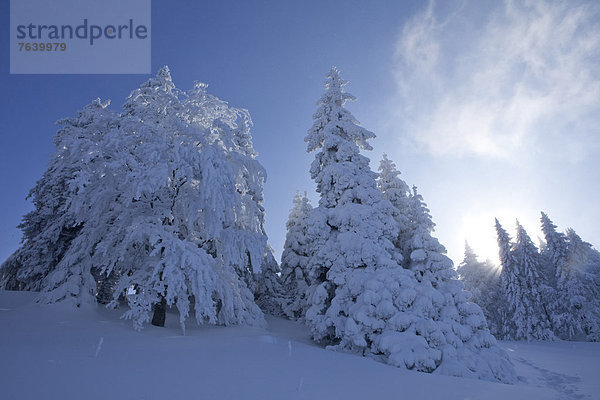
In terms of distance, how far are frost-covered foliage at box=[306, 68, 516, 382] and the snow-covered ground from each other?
132 inches

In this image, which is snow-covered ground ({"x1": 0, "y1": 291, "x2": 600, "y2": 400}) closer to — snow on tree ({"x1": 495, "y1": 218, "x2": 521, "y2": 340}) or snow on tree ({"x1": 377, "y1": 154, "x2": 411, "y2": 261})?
snow on tree ({"x1": 377, "y1": 154, "x2": 411, "y2": 261})

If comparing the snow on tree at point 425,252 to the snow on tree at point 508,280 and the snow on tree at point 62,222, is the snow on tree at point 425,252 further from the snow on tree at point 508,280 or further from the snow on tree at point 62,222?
the snow on tree at point 508,280

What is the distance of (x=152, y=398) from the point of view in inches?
172

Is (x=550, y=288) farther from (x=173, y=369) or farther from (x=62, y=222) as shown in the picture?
(x=62, y=222)

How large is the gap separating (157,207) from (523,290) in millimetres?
39702

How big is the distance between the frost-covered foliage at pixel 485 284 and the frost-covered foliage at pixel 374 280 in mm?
29031

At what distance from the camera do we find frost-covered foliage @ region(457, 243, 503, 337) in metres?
39.3

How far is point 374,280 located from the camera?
12.5 metres

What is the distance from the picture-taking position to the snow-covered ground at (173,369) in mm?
4617

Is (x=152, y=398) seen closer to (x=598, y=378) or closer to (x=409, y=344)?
(x=409, y=344)

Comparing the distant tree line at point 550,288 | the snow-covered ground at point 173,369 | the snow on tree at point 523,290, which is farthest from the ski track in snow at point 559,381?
the snow on tree at point 523,290

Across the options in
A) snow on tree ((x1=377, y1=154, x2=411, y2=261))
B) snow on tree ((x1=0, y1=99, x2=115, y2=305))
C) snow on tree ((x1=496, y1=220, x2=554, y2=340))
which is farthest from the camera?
snow on tree ((x1=496, y1=220, x2=554, y2=340))

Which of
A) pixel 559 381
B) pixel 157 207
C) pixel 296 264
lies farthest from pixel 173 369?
pixel 296 264

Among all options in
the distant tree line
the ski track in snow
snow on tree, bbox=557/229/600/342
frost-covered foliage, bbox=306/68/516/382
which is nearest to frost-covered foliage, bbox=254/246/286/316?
frost-covered foliage, bbox=306/68/516/382
